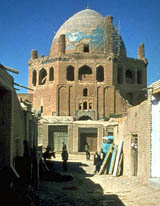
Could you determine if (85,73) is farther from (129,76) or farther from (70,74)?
(129,76)

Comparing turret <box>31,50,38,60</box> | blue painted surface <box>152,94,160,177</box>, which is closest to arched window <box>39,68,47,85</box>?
turret <box>31,50,38,60</box>

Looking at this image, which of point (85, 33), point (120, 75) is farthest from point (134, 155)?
point (85, 33)

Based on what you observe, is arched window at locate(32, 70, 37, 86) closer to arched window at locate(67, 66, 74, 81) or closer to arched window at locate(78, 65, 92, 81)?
arched window at locate(67, 66, 74, 81)

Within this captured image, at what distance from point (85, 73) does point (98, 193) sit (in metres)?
33.5

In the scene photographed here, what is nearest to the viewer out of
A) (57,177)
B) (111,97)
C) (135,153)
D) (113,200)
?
(113,200)

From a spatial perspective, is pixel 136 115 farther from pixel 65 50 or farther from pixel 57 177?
pixel 65 50

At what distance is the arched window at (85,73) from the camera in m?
41.8

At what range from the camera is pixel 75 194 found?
10.0 meters

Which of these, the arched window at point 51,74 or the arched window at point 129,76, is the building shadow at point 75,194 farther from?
the arched window at point 129,76

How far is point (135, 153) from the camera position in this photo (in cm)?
1354

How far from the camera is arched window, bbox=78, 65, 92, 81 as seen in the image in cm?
4178

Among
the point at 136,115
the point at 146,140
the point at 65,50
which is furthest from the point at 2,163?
the point at 65,50

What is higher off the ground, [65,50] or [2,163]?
[65,50]

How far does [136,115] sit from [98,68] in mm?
29456
